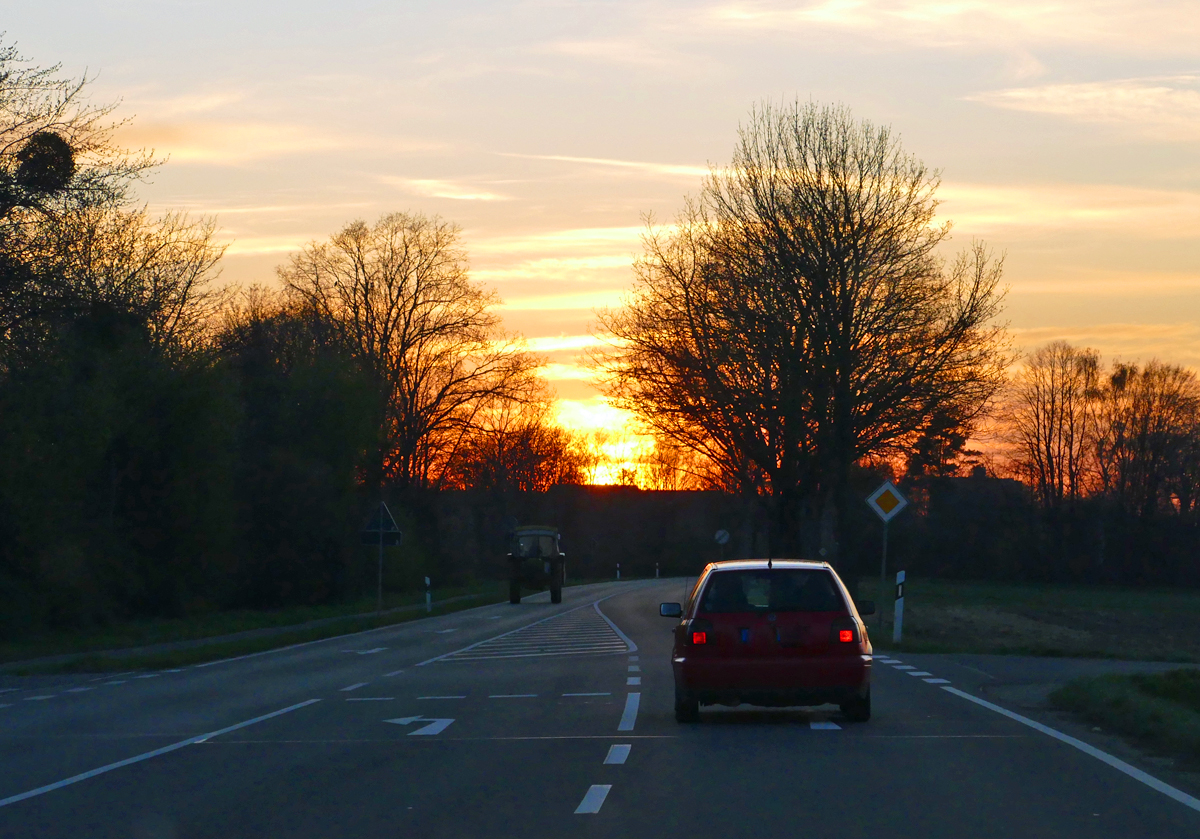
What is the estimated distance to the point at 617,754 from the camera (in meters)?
10.7

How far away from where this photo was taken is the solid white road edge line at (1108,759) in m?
8.55

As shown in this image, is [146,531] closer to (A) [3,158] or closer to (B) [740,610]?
(A) [3,158]

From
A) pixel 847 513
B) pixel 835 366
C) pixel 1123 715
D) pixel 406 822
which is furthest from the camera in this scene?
pixel 847 513

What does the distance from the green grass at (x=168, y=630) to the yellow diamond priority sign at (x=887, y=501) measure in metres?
14.1

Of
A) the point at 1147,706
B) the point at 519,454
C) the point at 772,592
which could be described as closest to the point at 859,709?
the point at 772,592

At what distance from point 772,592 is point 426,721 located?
3.48 metres

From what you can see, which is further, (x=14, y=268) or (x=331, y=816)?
(x=14, y=268)

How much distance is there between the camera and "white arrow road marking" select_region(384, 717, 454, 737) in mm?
12492

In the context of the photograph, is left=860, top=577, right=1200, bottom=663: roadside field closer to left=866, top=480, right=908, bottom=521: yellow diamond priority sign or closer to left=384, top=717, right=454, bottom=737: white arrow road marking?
left=866, top=480, right=908, bottom=521: yellow diamond priority sign

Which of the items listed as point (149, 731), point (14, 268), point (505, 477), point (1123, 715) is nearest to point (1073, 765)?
point (1123, 715)

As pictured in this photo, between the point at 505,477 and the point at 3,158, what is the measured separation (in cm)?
6148

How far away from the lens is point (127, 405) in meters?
33.7

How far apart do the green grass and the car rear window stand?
13.5m

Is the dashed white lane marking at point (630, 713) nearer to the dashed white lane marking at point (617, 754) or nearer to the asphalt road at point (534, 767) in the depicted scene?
the asphalt road at point (534, 767)
